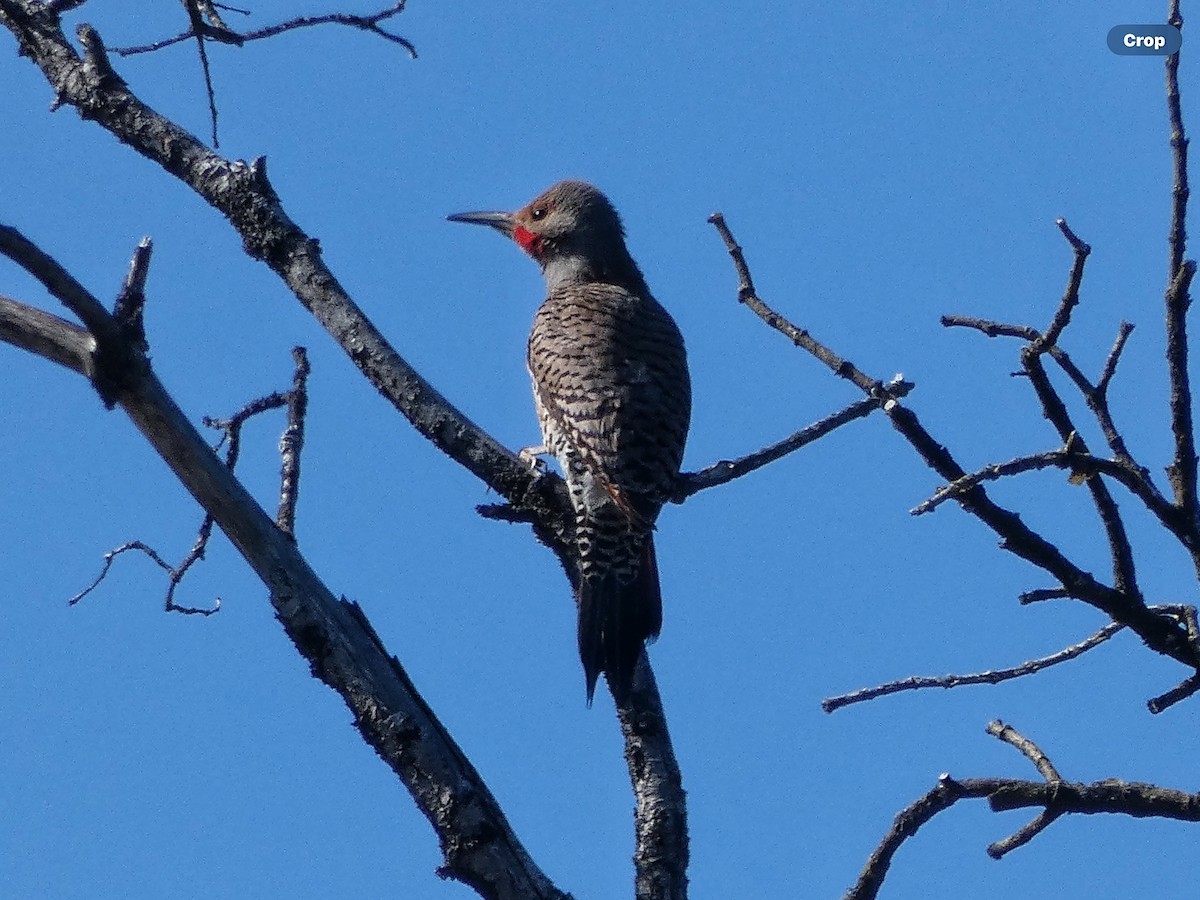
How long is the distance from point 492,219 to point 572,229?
1.90 feet

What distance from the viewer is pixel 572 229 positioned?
7980mm

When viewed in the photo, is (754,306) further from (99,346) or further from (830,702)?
(99,346)

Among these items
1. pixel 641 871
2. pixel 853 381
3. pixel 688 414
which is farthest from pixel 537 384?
pixel 853 381

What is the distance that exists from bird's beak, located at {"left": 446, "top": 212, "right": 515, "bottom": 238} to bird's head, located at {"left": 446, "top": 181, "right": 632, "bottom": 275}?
45 millimetres

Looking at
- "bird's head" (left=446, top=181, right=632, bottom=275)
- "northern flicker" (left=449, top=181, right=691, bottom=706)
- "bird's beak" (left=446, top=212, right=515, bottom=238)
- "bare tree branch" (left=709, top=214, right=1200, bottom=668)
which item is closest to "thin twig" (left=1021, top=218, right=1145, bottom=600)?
"bare tree branch" (left=709, top=214, right=1200, bottom=668)

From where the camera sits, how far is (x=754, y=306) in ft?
11.4

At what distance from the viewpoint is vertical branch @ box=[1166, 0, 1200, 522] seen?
2805mm

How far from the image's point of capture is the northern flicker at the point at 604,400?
5219 millimetres

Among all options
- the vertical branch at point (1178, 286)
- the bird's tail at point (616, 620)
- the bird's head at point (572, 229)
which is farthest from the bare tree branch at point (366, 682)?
the bird's head at point (572, 229)

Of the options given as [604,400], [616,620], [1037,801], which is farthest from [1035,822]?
[604,400]

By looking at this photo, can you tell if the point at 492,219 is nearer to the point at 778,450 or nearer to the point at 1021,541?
the point at 778,450

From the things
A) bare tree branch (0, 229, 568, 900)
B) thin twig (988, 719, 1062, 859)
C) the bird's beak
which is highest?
the bird's beak

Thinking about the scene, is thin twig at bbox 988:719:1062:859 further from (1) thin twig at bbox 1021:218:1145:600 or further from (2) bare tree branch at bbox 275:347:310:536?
(2) bare tree branch at bbox 275:347:310:536

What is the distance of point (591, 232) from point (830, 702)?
16.4 ft
